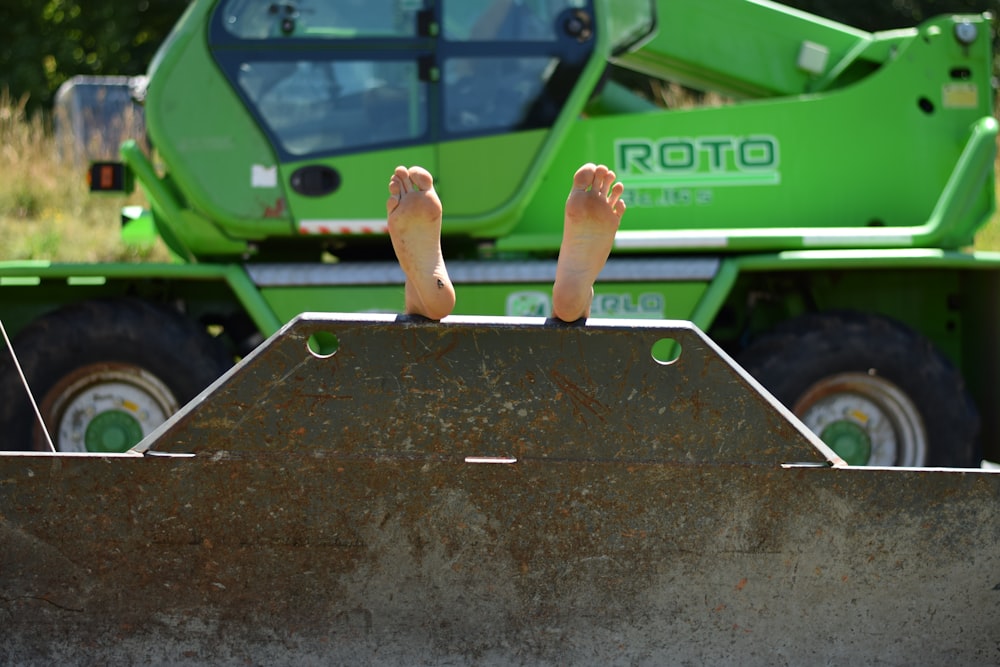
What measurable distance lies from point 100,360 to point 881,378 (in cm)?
342

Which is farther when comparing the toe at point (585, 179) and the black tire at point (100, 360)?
the black tire at point (100, 360)

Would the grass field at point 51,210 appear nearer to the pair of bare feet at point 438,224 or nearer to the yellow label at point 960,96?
the yellow label at point 960,96

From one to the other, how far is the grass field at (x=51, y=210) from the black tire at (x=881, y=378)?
213 inches

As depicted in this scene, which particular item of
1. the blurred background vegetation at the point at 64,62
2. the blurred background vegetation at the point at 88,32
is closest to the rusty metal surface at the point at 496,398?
the blurred background vegetation at the point at 64,62

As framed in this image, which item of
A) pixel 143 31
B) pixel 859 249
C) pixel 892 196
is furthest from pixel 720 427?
pixel 143 31

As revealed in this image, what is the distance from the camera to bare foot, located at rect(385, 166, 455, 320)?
122 inches

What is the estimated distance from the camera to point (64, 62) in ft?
55.8

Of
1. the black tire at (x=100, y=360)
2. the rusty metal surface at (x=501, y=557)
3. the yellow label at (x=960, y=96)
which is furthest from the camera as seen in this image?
the yellow label at (x=960, y=96)

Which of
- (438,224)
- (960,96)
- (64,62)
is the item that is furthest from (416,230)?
(64,62)

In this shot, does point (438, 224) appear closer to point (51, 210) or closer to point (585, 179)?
point (585, 179)

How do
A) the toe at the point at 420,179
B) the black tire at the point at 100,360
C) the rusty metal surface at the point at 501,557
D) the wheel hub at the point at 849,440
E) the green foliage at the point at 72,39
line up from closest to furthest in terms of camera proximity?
1. the rusty metal surface at the point at 501,557
2. the toe at the point at 420,179
3. the black tire at the point at 100,360
4. the wheel hub at the point at 849,440
5. the green foliage at the point at 72,39

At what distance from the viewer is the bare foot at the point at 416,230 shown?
3100 mm

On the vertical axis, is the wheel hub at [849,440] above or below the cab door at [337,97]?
below

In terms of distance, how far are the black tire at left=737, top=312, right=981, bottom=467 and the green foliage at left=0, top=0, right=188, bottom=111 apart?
45.9ft
